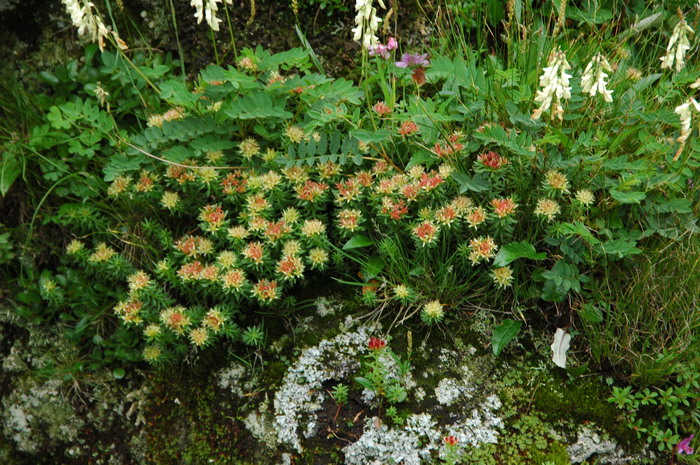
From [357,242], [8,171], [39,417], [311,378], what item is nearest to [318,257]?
[357,242]

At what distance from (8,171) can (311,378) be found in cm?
206

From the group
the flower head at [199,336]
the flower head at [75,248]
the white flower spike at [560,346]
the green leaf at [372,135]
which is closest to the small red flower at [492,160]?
the green leaf at [372,135]

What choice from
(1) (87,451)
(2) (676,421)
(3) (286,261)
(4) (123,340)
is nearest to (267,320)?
(3) (286,261)

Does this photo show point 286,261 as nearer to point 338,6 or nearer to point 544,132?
point 544,132

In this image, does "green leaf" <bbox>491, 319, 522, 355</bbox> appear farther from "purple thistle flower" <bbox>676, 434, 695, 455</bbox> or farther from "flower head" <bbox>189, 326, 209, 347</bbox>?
"flower head" <bbox>189, 326, 209, 347</bbox>

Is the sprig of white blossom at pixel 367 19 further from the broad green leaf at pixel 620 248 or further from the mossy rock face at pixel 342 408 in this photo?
the broad green leaf at pixel 620 248

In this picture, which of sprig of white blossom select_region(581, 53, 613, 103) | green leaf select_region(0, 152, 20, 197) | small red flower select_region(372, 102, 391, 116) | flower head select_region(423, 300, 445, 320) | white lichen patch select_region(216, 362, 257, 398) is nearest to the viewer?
sprig of white blossom select_region(581, 53, 613, 103)

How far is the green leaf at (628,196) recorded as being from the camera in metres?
2.51

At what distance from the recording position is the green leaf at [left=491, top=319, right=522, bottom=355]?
8.88 ft

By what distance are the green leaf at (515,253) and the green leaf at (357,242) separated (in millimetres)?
598

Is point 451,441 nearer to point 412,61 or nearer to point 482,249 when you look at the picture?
point 482,249

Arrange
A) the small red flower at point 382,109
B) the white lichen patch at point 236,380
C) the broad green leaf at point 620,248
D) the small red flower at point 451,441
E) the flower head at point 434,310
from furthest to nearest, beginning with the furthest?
the small red flower at point 382,109, the white lichen patch at point 236,380, the flower head at point 434,310, the broad green leaf at point 620,248, the small red flower at point 451,441

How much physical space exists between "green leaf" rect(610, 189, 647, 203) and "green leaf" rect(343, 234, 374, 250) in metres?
1.10

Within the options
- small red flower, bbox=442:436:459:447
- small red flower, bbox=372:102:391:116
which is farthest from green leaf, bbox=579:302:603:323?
small red flower, bbox=372:102:391:116
